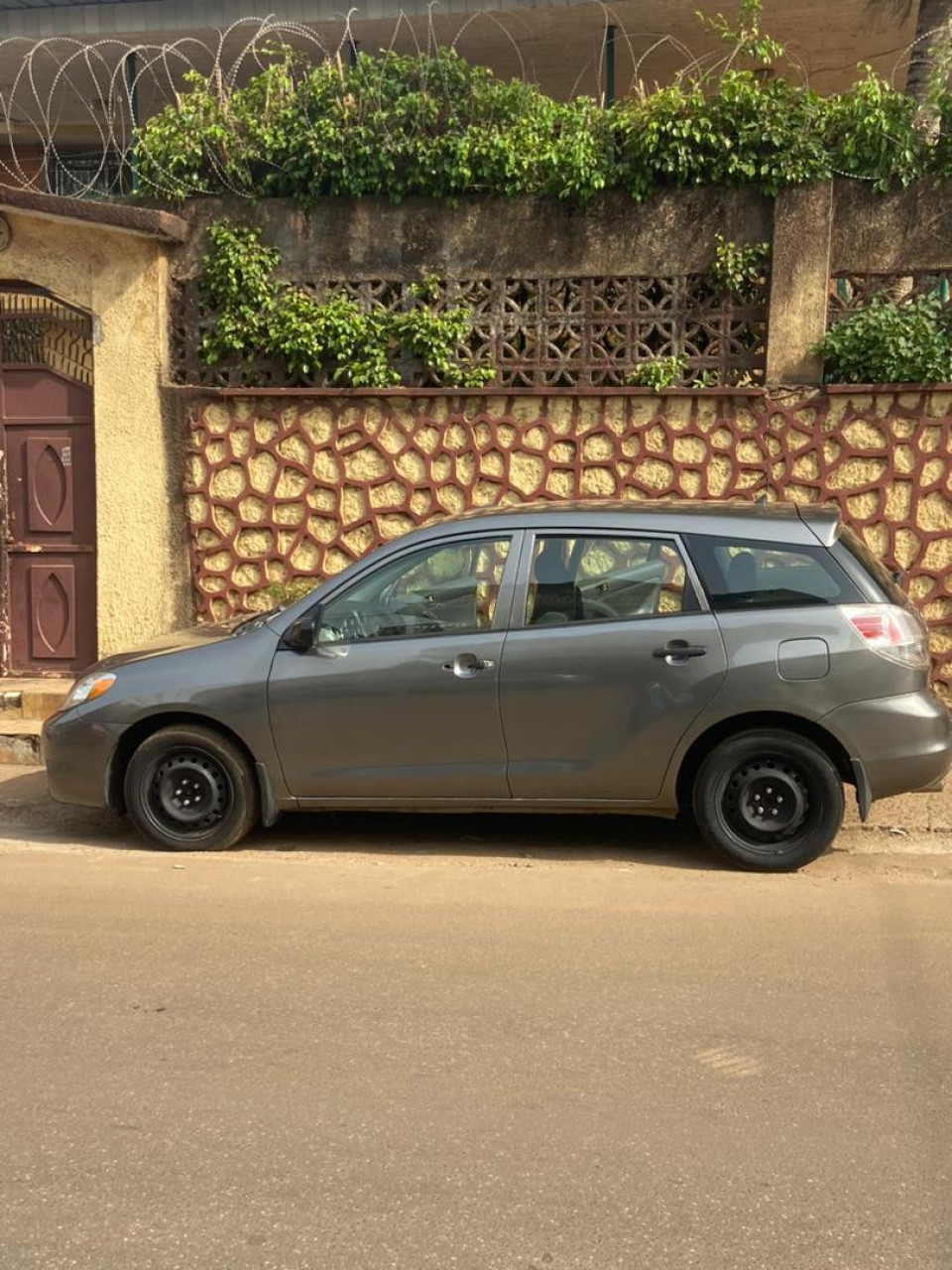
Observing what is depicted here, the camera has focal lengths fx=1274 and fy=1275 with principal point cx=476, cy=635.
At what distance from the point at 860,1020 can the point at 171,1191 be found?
7.46ft

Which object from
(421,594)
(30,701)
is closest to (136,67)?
(30,701)

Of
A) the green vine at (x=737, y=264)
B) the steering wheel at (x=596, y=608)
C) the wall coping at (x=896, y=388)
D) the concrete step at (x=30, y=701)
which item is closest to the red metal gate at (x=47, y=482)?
the concrete step at (x=30, y=701)

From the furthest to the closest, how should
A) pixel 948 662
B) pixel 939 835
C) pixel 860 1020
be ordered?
1. pixel 948 662
2. pixel 939 835
3. pixel 860 1020

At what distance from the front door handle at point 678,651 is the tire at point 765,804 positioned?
17.1 inches

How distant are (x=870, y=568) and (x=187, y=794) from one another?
136 inches

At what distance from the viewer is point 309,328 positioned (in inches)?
358

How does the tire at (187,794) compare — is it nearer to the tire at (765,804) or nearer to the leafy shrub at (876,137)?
the tire at (765,804)

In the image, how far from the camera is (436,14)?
11.7 metres

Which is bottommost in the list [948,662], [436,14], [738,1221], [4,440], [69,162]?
[738,1221]

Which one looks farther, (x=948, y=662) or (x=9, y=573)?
(x=9, y=573)

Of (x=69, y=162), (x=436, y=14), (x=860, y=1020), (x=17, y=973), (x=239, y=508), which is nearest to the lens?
(x=860, y=1020)

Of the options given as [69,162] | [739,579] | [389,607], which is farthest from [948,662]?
[69,162]

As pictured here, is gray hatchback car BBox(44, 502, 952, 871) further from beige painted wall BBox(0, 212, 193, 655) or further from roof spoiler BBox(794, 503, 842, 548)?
beige painted wall BBox(0, 212, 193, 655)

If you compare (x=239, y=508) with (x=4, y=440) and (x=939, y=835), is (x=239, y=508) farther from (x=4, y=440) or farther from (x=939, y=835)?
(x=939, y=835)
